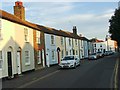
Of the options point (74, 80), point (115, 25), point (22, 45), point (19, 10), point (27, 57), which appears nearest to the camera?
point (74, 80)

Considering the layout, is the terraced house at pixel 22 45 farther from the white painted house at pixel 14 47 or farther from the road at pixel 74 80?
the road at pixel 74 80

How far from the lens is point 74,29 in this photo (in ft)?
273

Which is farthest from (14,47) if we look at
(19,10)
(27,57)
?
(19,10)

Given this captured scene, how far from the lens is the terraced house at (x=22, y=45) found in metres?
25.3

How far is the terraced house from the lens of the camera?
83.1 feet

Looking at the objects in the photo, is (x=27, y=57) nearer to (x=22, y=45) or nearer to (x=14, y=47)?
(x=22, y=45)

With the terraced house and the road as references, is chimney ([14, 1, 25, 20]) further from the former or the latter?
the road

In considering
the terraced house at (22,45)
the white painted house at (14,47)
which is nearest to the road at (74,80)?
the white painted house at (14,47)

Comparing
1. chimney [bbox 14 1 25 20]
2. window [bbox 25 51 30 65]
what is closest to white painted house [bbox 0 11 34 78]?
window [bbox 25 51 30 65]

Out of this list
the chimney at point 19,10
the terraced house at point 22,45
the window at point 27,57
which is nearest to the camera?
the terraced house at point 22,45

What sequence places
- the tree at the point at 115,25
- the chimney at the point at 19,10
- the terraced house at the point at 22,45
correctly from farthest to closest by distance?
the tree at the point at 115,25, the chimney at the point at 19,10, the terraced house at the point at 22,45

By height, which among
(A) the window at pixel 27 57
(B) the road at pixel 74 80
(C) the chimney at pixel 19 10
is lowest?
(B) the road at pixel 74 80

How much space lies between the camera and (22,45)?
30500mm

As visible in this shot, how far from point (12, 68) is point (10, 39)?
8.74 feet
